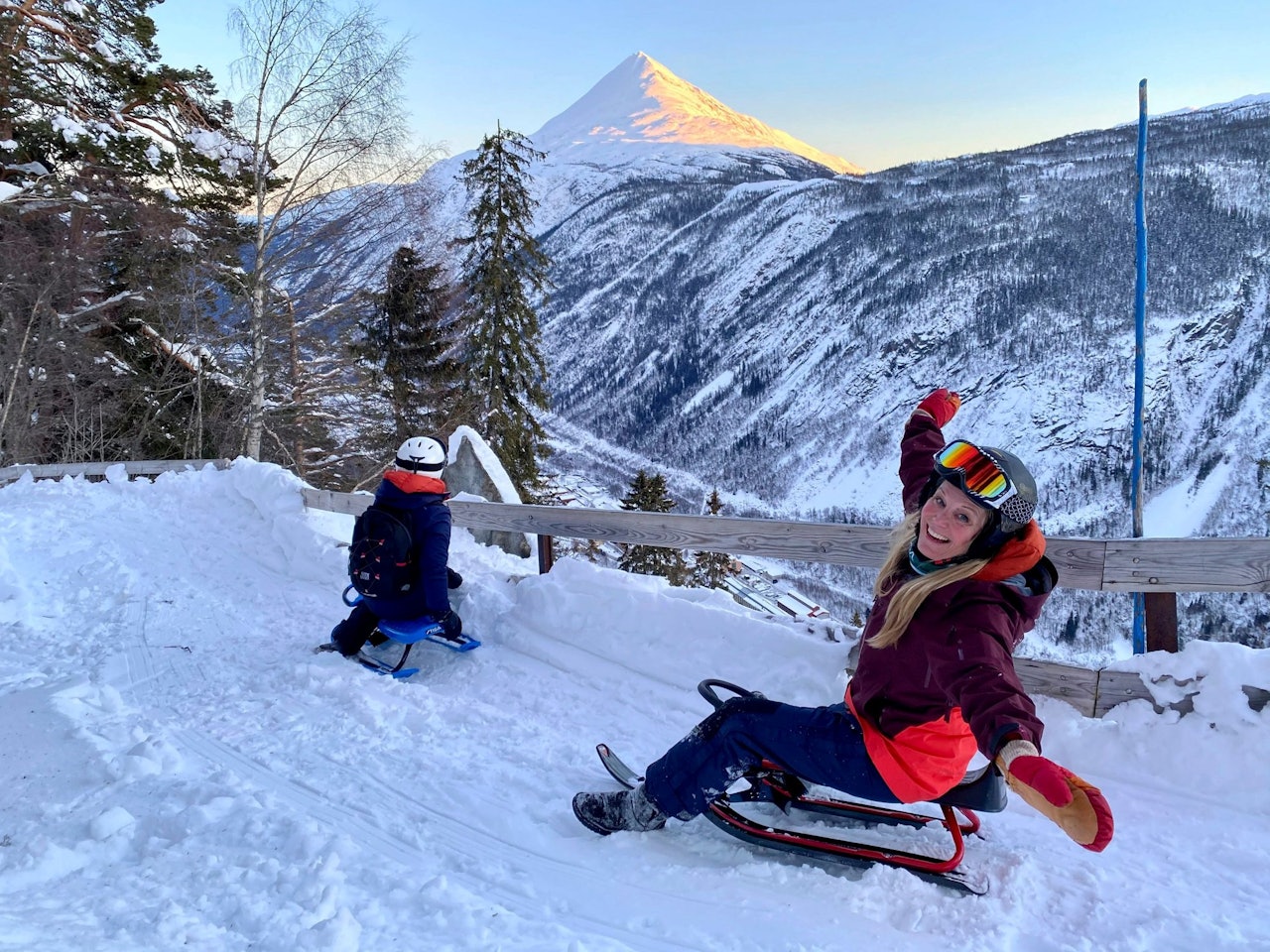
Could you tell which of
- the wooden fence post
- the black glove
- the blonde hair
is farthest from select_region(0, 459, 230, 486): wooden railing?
the wooden fence post

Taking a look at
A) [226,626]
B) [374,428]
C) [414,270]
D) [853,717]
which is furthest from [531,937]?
[414,270]

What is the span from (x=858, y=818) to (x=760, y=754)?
0.64 meters

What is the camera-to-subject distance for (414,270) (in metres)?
20.4

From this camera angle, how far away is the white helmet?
5137 millimetres

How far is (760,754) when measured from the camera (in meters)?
2.98

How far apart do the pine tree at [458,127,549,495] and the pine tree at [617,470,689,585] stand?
16.1ft

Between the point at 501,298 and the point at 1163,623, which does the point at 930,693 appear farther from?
the point at 501,298

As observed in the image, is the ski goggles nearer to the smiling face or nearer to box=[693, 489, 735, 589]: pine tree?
the smiling face

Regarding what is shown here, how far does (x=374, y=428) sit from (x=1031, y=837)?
62.1ft

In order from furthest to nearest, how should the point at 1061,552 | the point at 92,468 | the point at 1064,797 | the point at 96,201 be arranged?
the point at 96,201 < the point at 92,468 < the point at 1061,552 < the point at 1064,797

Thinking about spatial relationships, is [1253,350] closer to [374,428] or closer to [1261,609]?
[1261,609]

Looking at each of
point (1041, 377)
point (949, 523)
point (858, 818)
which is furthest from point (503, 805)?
point (1041, 377)

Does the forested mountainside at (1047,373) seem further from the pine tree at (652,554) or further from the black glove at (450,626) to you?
the black glove at (450,626)

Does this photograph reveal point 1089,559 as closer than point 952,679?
No
